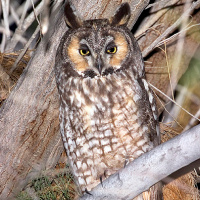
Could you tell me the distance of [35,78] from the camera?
2.30m

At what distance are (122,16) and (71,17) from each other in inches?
10.7

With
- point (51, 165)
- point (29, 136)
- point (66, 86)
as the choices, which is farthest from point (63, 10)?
point (51, 165)

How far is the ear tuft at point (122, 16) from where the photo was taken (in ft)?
7.16

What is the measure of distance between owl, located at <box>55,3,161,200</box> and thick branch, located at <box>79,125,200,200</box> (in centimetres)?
48

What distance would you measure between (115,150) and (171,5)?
3.63ft

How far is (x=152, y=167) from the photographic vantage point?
1.63m

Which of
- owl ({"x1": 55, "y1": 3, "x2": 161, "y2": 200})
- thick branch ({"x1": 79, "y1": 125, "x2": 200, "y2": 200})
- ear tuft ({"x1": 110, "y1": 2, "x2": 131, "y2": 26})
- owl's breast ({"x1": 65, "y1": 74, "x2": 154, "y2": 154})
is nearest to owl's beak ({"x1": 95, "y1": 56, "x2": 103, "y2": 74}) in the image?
owl ({"x1": 55, "y1": 3, "x2": 161, "y2": 200})

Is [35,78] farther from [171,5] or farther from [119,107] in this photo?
[171,5]

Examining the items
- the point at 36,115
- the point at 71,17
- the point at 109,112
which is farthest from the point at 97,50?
the point at 36,115

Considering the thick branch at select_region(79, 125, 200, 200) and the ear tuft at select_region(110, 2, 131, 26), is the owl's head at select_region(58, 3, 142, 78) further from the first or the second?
the thick branch at select_region(79, 125, 200, 200)

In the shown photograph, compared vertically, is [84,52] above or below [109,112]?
above

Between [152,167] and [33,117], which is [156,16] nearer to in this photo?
[33,117]

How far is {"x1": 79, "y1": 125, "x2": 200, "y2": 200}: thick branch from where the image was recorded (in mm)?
1528

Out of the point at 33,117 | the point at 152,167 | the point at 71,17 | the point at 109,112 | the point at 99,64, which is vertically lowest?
the point at 33,117
